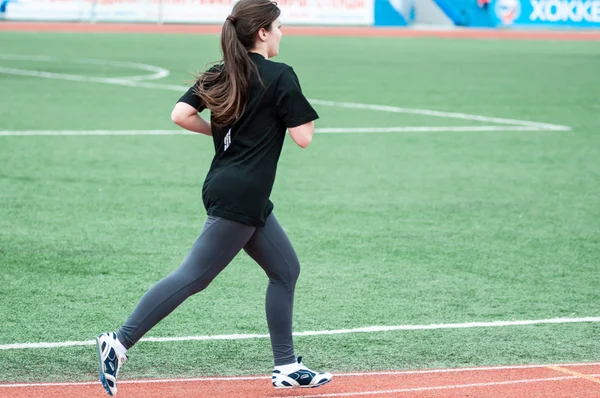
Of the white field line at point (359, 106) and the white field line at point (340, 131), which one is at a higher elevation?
the white field line at point (340, 131)

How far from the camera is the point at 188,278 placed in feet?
16.8

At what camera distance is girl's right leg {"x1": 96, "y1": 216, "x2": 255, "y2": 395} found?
199 inches

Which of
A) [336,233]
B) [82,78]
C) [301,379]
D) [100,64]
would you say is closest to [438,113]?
[82,78]

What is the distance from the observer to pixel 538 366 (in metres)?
5.81

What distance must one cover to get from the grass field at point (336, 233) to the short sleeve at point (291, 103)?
0.50 metres

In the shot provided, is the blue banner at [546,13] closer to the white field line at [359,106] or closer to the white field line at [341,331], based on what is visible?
the white field line at [359,106]

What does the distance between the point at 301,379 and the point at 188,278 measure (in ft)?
2.35

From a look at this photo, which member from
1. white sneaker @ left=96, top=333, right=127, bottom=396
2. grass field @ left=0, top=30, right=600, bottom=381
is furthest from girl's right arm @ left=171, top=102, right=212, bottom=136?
white sneaker @ left=96, top=333, right=127, bottom=396

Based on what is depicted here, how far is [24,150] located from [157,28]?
26.5 metres

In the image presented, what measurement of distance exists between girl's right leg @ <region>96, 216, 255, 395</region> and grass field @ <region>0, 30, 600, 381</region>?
56cm

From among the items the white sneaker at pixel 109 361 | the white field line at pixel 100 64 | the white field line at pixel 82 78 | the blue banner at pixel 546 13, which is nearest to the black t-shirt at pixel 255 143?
the white sneaker at pixel 109 361

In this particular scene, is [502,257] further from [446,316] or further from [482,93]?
[482,93]

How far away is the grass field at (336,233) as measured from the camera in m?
6.20

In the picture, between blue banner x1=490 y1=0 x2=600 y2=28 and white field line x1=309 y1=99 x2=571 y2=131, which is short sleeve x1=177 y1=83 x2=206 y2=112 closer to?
white field line x1=309 y1=99 x2=571 y2=131
